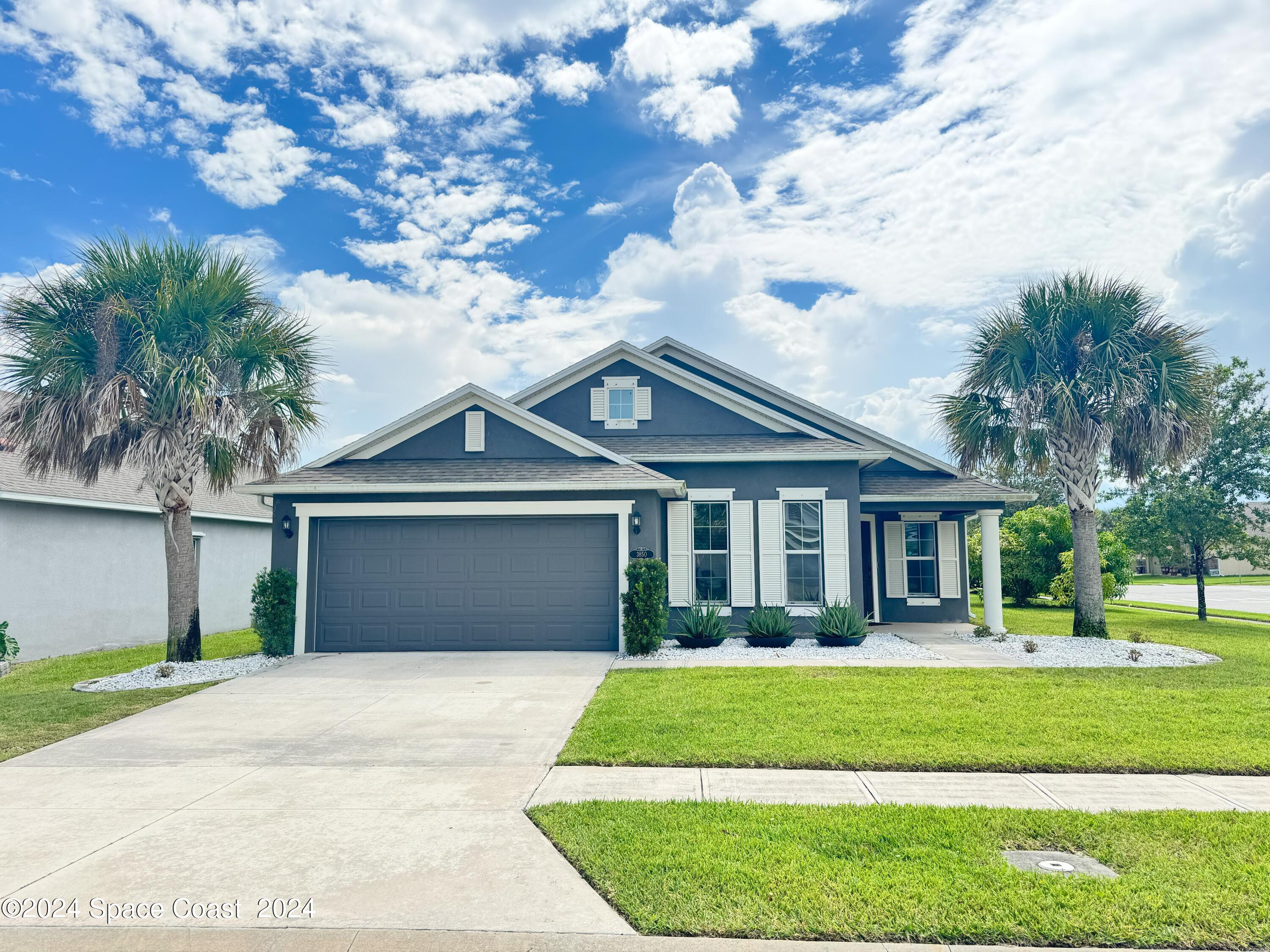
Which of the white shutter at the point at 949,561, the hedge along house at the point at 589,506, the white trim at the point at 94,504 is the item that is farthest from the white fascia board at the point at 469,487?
the white shutter at the point at 949,561

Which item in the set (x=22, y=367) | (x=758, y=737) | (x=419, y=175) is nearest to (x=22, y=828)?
(x=758, y=737)

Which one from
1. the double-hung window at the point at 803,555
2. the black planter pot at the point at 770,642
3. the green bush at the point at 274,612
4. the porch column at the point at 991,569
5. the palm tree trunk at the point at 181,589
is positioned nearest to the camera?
the palm tree trunk at the point at 181,589

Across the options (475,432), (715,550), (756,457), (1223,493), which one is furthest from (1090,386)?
(475,432)

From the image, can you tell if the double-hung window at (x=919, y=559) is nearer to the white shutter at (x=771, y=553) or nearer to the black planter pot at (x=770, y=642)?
the white shutter at (x=771, y=553)

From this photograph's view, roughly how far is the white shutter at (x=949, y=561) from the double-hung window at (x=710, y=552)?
5.97 metres

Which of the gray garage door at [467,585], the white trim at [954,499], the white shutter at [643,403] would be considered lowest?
the gray garage door at [467,585]

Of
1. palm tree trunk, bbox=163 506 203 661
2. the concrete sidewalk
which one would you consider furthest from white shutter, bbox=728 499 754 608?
palm tree trunk, bbox=163 506 203 661

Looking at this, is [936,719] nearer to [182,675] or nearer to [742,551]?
[742,551]

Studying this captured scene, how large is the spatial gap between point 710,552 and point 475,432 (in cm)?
485

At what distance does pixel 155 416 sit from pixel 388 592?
4.37 m

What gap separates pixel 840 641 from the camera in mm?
13492

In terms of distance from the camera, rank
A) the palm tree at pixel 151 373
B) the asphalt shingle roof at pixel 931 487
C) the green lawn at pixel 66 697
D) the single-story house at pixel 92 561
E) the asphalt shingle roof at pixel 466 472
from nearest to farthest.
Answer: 1. the green lawn at pixel 66 697
2. the palm tree at pixel 151 373
3. the asphalt shingle roof at pixel 466 472
4. the single-story house at pixel 92 561
5. the asphalt shingle roof at pixel 931 487

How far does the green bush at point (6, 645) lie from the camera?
12.1 meters

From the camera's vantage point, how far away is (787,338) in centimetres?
1911
